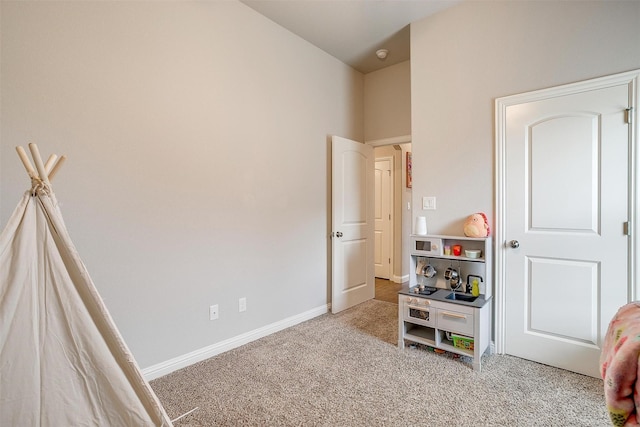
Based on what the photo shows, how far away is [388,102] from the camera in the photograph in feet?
12.3

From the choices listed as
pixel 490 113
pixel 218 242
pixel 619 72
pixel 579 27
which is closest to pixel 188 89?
pixel 218 242

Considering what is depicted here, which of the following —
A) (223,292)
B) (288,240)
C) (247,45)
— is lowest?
(223,292)

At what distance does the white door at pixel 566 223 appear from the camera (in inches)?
78.3

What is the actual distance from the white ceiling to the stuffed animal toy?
1.88 meters

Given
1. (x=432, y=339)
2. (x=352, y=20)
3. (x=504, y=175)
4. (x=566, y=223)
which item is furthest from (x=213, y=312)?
(x=352, y=20)

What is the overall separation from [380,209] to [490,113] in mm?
2738

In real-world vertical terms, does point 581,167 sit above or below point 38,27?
below

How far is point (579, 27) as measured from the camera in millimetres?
2096

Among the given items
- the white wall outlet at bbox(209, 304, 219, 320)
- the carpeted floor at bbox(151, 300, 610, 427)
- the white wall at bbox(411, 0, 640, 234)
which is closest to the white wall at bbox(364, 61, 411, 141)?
the white wall at bbox(411, 0, 640, 234)

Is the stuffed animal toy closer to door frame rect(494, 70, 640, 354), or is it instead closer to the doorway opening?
door frame rect(494, 70, 640, 354)

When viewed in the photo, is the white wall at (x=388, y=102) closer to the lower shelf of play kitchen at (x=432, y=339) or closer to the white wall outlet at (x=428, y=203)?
the white wall outlet at (x=428, y=203)

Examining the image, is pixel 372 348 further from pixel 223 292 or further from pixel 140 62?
pixel 140 62

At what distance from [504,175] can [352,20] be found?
199 cm

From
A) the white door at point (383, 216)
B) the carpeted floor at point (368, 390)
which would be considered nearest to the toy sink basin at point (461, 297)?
the carpeted floor at point (368, 390)
